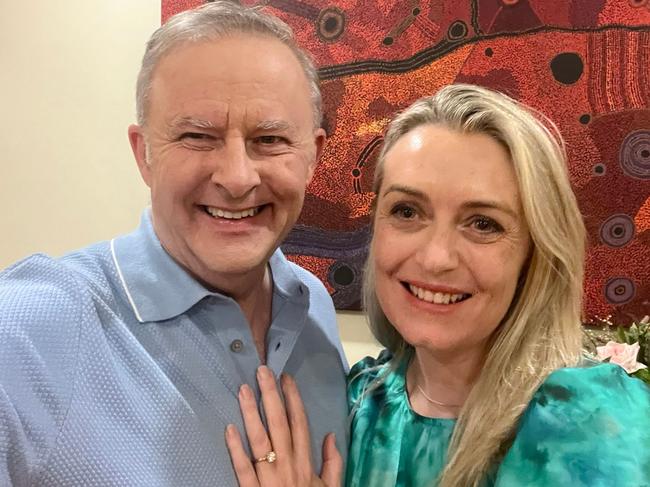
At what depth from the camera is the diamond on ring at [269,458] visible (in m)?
1.01

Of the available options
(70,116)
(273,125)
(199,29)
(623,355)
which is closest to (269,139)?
(273,125)

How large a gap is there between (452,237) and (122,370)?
0.64 m

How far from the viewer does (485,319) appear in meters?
Result: 1.09

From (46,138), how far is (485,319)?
189cm

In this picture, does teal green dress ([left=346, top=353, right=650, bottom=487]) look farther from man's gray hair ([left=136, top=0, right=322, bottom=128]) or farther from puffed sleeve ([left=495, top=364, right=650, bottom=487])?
man's gray hair ([left=136, top=0, right=322, bottom=128])

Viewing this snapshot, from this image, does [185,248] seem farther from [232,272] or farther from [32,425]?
[32,425]

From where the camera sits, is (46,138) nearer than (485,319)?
No

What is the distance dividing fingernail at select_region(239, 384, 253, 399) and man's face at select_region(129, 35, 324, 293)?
0.72 ft

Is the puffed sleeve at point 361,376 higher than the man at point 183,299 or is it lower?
lower

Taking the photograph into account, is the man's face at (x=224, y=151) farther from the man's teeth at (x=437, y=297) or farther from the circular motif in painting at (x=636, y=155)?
the circular motif in painting at (x=636, y=155)

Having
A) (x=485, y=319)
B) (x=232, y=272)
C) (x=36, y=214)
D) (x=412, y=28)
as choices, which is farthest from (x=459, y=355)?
(x=36, y=214)

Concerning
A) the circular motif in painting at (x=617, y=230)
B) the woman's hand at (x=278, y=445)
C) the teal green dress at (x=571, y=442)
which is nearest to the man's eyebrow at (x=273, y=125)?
the woman's hand at (x=278, y=445)

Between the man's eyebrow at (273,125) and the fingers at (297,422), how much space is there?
1.67 ft

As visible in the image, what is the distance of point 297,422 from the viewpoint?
111cm
